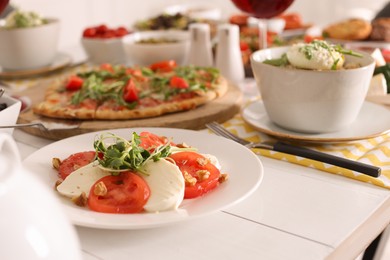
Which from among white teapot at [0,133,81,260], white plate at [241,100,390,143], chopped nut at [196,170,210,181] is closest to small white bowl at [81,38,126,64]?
white plate at [241,100,390,143]

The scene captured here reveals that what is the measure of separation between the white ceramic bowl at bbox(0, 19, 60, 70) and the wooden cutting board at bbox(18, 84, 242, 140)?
37cm

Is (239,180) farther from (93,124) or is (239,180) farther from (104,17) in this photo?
(104,17)

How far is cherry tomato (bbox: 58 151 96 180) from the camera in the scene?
96cm

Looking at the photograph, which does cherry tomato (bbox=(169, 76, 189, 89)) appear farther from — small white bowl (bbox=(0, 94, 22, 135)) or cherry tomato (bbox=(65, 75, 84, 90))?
small white bowl (bbox=(0, 94, 22, 135))

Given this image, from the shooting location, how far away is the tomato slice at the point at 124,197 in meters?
0.82

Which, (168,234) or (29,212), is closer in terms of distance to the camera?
(29,212)

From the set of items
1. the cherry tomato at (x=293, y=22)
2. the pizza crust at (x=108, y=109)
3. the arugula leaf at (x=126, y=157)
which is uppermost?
the arugula leaf at (x=126, y=157)

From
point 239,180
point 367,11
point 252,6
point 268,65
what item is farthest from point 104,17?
point 239,180

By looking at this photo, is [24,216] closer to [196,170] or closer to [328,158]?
[196,170]

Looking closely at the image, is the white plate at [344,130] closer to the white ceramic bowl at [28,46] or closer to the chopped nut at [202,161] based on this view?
the chopped nut at [202,161]

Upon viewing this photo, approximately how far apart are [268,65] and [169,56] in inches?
29.4

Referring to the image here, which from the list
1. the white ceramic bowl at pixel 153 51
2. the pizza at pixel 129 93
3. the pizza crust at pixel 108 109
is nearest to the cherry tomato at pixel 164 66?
the pizza at pixel 129 93

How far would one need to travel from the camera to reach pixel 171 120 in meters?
1.33

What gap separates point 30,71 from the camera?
72.6 inches
